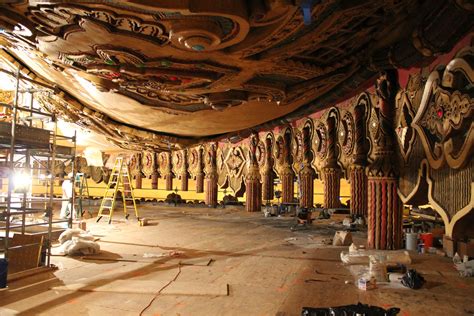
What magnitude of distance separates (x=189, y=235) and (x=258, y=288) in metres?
4.60

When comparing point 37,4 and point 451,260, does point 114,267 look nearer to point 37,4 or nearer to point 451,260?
point 37,4

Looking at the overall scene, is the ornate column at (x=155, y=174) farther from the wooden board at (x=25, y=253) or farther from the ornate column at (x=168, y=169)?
the wooden board at (x=25, y=253)

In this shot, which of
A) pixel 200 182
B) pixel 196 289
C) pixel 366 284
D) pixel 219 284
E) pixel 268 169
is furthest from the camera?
pixel 200 182

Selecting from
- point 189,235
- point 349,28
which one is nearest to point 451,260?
point 349,28

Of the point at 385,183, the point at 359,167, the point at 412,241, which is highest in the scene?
the point at 359,167

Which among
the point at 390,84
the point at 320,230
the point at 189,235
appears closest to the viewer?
the point at 390,84

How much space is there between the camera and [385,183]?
744 centimetres

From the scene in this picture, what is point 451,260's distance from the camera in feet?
20.7

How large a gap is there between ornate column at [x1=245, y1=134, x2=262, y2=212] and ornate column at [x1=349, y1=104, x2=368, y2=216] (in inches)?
207

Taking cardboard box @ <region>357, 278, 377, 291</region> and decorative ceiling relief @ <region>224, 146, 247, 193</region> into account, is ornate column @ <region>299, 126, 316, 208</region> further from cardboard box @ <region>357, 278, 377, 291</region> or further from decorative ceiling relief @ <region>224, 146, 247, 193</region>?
cardboard box @ <region>357, 278, 377, 291</region>

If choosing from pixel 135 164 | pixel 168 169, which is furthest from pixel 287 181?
pixel 135 164

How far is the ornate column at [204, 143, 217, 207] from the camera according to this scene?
57.2ft

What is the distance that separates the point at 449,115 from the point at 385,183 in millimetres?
1974

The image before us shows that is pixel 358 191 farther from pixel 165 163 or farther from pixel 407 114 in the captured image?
pixel 165 163
